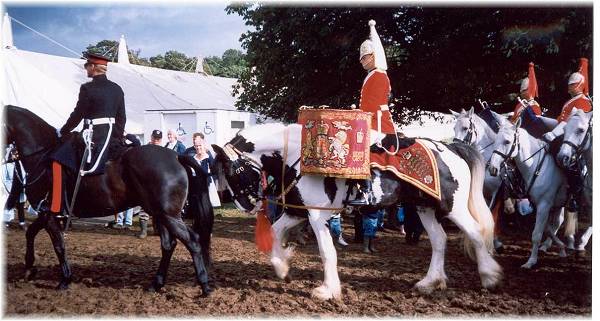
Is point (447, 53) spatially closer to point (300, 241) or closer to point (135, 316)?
point (300, 241)

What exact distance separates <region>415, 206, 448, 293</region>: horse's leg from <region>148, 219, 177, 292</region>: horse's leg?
9.45ft

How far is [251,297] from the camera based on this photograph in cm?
529

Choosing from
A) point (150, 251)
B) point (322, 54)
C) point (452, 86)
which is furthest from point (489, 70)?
point (150, 251)

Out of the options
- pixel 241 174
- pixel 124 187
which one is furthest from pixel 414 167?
pixel 124 187

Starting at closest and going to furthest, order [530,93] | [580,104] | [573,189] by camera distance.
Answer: [573,189] → [580,104] → [530,93]

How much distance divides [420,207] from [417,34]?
22.8 feet

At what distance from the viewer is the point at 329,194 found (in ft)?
17.6

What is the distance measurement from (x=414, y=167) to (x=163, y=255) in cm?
302

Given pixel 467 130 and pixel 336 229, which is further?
pixel 336 229

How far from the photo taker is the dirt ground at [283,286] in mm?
4883

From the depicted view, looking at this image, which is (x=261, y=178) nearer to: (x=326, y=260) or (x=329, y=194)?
(x=329, y=194)

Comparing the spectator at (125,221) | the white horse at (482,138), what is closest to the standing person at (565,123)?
the white horse at (482,138)

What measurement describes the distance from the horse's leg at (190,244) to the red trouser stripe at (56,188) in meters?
1.16

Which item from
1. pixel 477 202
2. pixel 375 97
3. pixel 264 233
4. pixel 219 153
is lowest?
pixel 264 233
